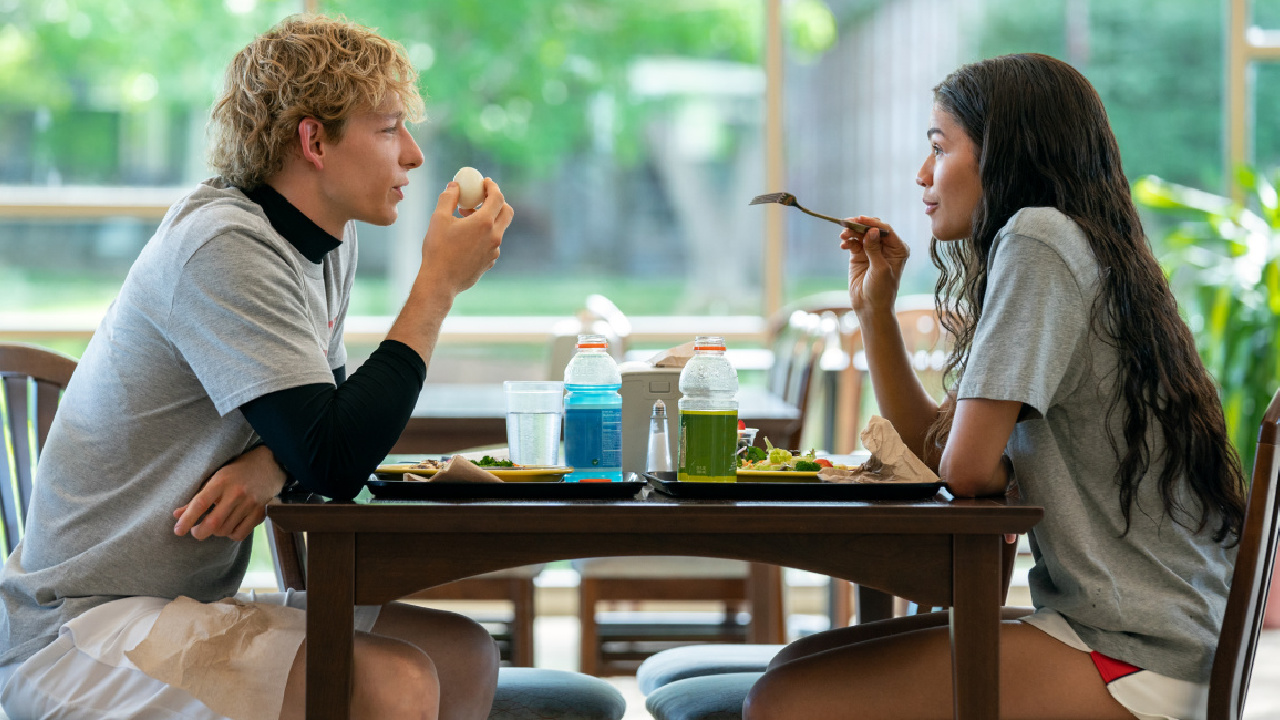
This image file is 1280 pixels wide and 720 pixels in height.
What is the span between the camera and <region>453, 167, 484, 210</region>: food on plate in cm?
151

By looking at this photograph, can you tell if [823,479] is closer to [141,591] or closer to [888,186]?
[141,591]

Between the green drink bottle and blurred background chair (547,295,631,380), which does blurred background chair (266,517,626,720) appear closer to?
the green drink bottle

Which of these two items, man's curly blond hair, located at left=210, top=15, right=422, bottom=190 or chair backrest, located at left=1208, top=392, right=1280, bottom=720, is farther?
man's curly blond hair, located at left=210, top=15, right=422, bottom=190

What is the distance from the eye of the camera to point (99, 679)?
1280mm

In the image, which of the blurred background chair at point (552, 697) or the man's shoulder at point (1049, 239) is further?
the blurred background chair at point (552, 697)

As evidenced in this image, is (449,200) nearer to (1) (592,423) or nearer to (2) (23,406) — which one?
(1) (592,423)

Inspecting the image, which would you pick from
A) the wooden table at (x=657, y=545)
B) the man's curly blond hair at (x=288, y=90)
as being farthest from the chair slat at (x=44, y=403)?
the wooden table at (x=657, y=545)

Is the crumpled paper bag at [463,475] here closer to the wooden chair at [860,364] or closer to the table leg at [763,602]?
the table leg at [763,602]

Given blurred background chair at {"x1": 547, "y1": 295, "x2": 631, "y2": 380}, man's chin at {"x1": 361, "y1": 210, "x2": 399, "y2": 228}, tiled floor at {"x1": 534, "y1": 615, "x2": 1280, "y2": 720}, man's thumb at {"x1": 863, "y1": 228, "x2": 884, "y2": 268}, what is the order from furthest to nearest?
tiled floor at {"x1": 534, "y1": 615, "x2": 1280, "y2": 720} < blurred background chair at {"x1": 547, "y1": 295, "x2": 631, "y2": 380} < man's thumb at {"x1": 863, "y1": 228, "x2": 884, "y2": 268} < man's chin at {"x1": 361, "y1": 210, "x2": 399, "y2": 228}

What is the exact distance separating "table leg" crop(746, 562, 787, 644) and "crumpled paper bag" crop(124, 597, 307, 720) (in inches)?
54.4

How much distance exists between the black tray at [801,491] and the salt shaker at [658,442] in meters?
0.25

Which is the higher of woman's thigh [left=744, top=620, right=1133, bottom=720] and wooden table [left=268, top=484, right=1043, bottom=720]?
wooden table [left=268, top=484, right=1043, bottom=720]

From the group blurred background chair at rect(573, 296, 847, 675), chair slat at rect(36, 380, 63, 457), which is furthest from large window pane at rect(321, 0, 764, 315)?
chair slat at rect(36, 380, 63, 457)

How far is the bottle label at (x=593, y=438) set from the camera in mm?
1468
